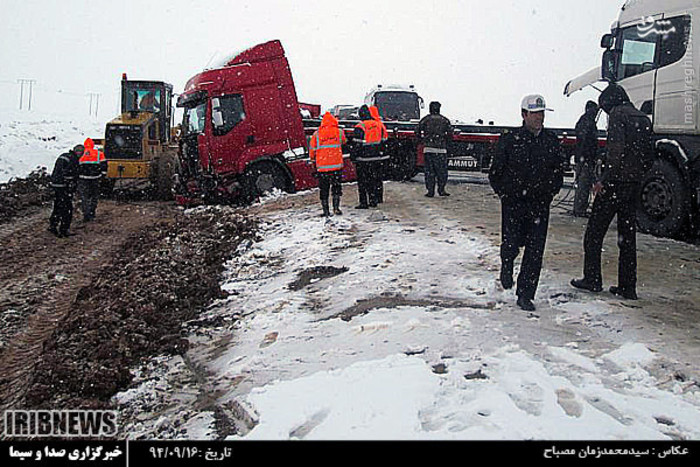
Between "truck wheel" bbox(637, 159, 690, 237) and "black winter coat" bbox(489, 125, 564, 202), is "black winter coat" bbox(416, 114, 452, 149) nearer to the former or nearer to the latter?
"truck wheel" bbox(637, 159, 690, 237)

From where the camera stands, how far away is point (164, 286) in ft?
24.7

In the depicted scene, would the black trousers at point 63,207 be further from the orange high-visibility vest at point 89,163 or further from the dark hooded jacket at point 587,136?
the dark hooded jacket at point 587,136

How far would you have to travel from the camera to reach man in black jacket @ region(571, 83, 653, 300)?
6.05 metres

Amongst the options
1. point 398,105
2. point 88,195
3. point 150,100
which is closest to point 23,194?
point 150,100

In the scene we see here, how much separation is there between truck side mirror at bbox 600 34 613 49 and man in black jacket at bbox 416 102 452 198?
333cm

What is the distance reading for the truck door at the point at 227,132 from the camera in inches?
562

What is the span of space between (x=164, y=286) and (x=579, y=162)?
23.9 ft

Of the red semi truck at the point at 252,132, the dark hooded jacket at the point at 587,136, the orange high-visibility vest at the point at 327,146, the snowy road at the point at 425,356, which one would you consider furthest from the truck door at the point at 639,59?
the orange high-visibility vest at the point at 327,146

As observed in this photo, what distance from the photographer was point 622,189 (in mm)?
6086

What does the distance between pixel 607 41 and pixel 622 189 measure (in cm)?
532

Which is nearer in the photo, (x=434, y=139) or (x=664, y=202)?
(x=664, y=202)

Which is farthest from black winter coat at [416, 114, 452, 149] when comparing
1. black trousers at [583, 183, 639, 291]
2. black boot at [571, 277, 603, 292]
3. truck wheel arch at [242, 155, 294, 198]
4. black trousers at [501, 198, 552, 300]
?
black trousers at [501, 198, 552, 300]

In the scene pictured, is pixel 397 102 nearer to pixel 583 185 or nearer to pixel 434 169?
pixel 434 169
